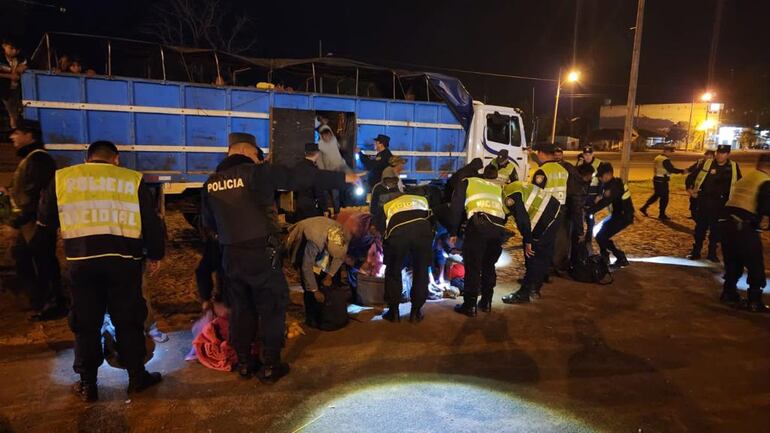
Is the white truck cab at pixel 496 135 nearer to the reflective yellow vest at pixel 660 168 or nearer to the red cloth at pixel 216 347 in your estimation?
the reflective yellow vest at pixel 660 168

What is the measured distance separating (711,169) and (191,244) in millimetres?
8217

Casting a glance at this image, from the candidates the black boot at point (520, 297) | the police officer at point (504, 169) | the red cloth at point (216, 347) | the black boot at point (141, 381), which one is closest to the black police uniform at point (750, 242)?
the black boot at point (520, 297)

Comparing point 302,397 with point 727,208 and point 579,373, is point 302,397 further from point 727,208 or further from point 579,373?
point 727,208

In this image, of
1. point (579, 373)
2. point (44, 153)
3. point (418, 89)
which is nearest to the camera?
point (579, 373)

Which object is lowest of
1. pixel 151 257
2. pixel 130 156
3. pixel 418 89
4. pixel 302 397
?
pixel 302 397

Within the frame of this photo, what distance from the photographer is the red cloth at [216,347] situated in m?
4.10

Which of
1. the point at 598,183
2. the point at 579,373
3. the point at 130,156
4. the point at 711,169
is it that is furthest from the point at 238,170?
the point at 711,169

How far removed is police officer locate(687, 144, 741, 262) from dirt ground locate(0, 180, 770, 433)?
246cm

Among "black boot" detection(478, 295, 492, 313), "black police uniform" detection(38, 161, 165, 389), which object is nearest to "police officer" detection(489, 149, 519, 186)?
"black boot" detection(478, 295, 492, 313)

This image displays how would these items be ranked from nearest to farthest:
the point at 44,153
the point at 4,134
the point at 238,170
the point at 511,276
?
the point at 238,170 → the point at 44,153 → the point at 511,276 → the point at 4,134

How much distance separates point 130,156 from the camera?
7414 millimetres

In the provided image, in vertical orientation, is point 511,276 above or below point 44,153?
below

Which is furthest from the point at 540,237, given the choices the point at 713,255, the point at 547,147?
the point at 713,255

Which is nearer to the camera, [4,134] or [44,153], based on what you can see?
[44,153]
